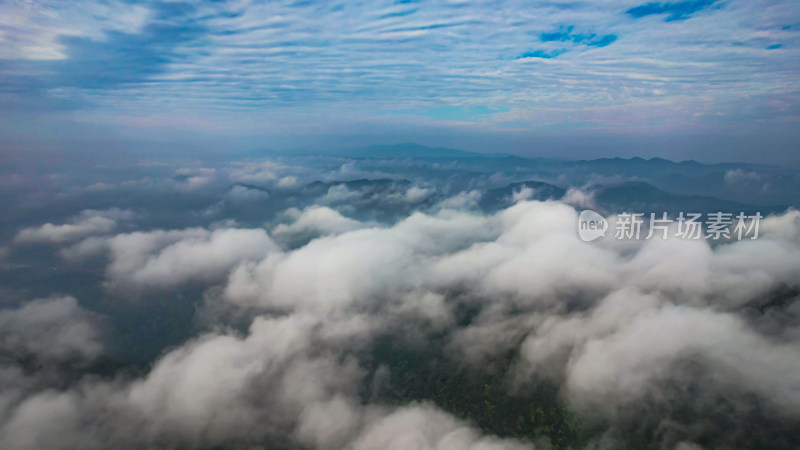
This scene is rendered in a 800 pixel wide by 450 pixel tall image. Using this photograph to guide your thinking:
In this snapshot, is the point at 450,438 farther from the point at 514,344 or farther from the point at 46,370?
the point at 46,370

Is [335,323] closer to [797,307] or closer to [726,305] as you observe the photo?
[726,305]

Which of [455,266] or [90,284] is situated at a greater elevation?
[455,266]

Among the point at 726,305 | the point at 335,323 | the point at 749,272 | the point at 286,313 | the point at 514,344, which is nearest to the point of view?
the point at 726,305

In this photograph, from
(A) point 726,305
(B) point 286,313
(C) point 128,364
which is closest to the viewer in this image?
(A) point 726,305

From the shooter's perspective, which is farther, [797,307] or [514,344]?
[514,344]

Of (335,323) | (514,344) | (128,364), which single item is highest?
(514,344)

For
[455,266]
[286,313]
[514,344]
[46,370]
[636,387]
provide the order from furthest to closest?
[455,266]
[286,313]
[46,370]
[514,344]
[636,387]

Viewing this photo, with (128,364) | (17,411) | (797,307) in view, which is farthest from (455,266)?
(17,411)

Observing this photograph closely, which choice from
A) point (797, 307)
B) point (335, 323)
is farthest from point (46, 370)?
point (797, 307)

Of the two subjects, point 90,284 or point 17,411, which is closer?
point 17,411
